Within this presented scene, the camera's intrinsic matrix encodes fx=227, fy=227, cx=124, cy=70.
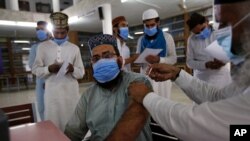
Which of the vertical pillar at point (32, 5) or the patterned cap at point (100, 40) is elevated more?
the vertical pillar at point (32, 5)

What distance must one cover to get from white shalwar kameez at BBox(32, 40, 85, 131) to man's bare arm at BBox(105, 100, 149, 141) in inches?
67.3

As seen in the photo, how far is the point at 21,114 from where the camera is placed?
234 cm

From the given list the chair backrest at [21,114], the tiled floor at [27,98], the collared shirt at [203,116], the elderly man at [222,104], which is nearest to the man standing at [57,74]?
the chair backrest at [21,114]

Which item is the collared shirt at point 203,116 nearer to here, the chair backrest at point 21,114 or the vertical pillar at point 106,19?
the chair backrest at point 21,114

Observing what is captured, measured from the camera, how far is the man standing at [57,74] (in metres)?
2.77

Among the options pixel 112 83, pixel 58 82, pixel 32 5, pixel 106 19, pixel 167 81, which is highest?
pixel 32 5

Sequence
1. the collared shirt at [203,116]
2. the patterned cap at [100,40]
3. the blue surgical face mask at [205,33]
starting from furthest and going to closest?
the blue surgical face mask at [205,33], the patterned cap at [100,40], the collared shirt at [203,116]

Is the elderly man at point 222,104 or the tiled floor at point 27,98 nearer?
the elderly man at point 222,104

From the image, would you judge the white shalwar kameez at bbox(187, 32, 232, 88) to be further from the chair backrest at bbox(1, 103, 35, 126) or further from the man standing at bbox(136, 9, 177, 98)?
the chair backrest at bbox(1, 103, 35, 126)

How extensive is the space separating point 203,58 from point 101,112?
6.70 feet

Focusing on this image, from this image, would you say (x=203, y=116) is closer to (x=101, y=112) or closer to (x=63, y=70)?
(x=101, y=112)

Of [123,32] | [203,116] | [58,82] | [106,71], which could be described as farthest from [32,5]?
[203,116]

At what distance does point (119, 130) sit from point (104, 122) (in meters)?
0.25

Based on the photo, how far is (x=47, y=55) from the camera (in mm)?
2854
